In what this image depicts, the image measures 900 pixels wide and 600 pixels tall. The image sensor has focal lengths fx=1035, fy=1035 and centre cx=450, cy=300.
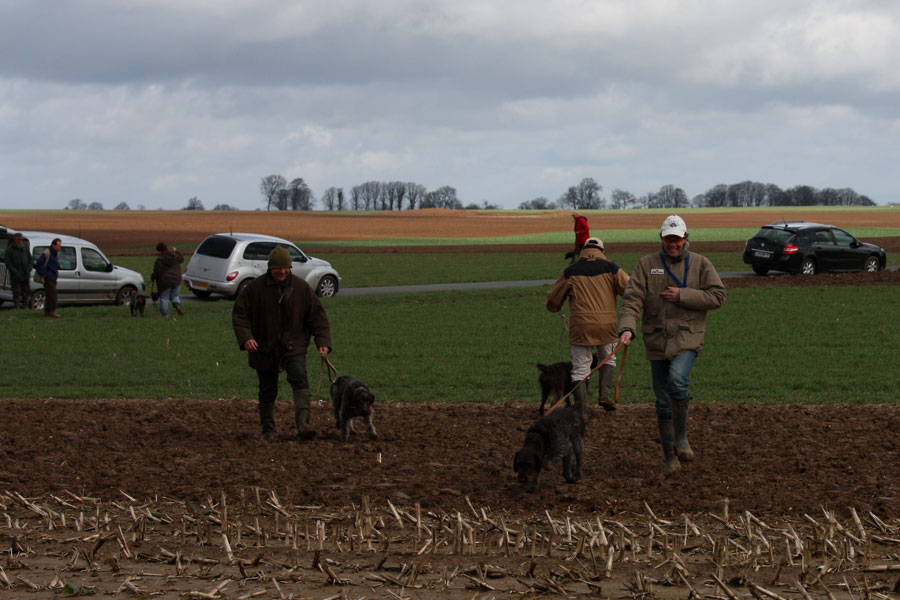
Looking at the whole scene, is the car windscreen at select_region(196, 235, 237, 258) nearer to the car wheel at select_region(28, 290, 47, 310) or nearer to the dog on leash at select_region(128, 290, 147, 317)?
the dog on leash at select_region(128, 290, 147, 317)

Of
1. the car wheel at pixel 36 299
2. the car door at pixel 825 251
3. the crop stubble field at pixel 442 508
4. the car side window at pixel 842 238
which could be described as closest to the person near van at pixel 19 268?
the car wheel at pixel 36 299

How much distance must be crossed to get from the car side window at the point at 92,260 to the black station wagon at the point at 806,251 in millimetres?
19092

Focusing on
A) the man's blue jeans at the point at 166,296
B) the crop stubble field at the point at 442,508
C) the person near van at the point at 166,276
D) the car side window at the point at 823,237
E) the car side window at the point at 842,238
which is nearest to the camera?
the crop stubble field at the point at 442,508

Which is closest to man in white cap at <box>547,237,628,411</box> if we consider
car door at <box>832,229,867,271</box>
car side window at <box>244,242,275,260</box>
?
car side window at <box>244,242,275,260</box>

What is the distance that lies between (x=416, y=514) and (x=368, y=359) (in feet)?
29.8

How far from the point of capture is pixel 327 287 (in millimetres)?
28375

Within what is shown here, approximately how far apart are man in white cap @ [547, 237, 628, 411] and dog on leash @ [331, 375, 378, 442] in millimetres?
2082

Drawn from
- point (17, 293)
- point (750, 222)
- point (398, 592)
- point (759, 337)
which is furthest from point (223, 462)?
point (750, 222)

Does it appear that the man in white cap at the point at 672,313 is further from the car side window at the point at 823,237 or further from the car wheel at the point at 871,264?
the car wheel at the point at 871,264

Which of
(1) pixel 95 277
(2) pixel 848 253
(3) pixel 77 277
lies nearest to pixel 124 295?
(1) pixel 95 277

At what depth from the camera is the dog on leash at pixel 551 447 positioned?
7.73m

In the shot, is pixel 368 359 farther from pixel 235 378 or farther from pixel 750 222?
pixel 750 222

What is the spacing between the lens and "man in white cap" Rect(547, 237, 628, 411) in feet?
34.4

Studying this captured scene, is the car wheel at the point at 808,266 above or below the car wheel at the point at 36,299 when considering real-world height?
above
